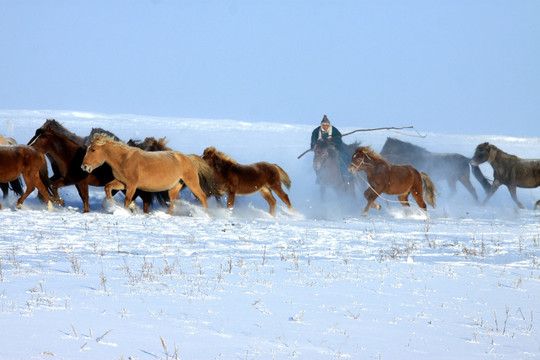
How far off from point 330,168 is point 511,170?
5132mm

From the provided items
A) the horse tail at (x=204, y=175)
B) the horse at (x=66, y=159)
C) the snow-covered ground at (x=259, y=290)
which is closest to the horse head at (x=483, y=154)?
the snow-covered ground at (x=259, y=290)

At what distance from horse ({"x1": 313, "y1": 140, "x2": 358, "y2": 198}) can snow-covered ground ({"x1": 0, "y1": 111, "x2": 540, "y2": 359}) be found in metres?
4.50

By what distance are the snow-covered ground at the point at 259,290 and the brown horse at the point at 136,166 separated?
0.74 meters

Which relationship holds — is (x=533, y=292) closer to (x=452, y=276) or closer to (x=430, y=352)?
(x=452, y=276)

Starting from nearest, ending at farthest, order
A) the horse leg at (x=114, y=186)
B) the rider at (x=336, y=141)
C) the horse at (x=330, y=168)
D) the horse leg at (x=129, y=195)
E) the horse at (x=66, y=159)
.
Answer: the horse leg at (x=129, y=195), the horse leg at (x=114, y=186), the horse at (x=66, y=159), the horse at (x=330, y=168), the rider at (x=336, y=141)

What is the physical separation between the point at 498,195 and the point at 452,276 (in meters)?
16.4

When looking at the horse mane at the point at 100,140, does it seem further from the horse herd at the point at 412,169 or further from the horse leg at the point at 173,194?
the horse herd at the point at 412,169

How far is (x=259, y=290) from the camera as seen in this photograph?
19.1ft

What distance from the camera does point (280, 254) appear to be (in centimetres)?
795

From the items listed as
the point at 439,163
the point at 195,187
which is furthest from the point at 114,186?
the point at 439,163

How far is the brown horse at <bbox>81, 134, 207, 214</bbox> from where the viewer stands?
12.1 m

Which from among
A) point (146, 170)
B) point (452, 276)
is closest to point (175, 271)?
point (452, 276)

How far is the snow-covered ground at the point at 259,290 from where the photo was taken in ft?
14.1

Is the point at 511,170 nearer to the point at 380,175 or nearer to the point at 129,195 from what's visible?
the point at 380,175
